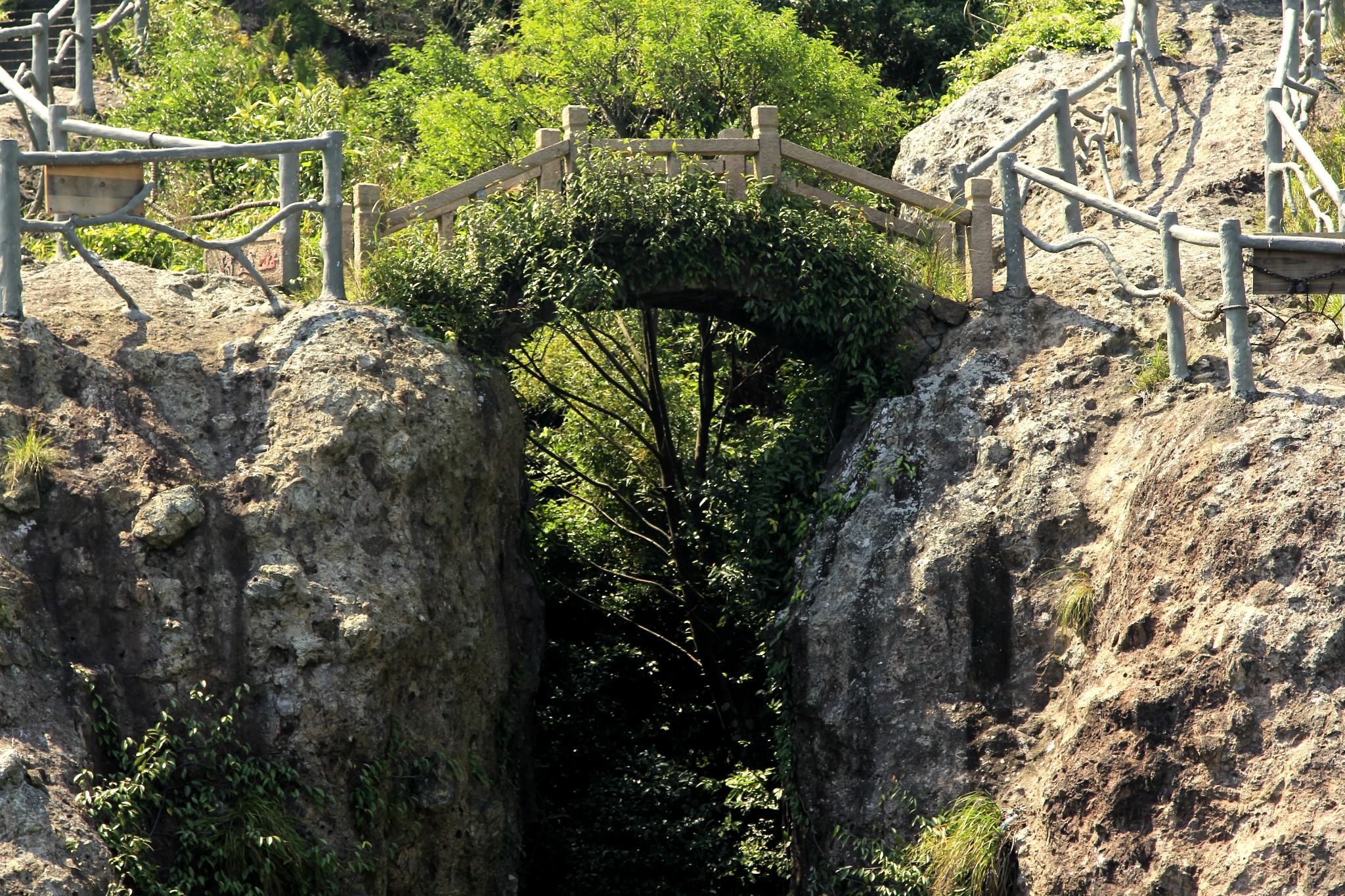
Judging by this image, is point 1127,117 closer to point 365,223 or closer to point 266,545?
point 365,223

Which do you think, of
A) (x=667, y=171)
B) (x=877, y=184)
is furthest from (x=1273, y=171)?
(x=667, y=171)

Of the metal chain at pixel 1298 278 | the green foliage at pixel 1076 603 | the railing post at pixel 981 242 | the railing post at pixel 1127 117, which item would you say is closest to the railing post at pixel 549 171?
the railing post at pixel 981 242

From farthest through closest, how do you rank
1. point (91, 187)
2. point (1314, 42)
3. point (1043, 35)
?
point (1043, 35)
point (1314, 42)
point (91, 187)

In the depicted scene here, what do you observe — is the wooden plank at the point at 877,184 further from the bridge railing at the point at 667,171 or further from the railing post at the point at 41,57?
the railing post at the point at 41,57

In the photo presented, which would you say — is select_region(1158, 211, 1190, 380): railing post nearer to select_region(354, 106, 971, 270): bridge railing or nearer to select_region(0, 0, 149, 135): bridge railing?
select_region(354, 106, 971, 270): bridge railing

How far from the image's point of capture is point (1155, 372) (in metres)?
9.55

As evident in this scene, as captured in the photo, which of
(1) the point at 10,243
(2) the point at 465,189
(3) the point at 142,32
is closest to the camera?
(1) the point at 10,243

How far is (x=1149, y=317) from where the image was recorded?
397 inches

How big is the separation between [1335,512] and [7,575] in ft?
24.4

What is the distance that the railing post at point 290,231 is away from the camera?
31.0ft

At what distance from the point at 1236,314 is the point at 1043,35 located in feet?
24.0

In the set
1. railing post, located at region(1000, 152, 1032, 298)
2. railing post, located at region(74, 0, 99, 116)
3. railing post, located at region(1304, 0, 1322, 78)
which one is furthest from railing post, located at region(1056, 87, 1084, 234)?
railing post, located at region(74, 0, 99, 116)

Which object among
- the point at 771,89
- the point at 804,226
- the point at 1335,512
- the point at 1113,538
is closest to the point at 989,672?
the point at 1113,538

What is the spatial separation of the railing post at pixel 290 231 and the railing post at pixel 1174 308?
5.72 metres
